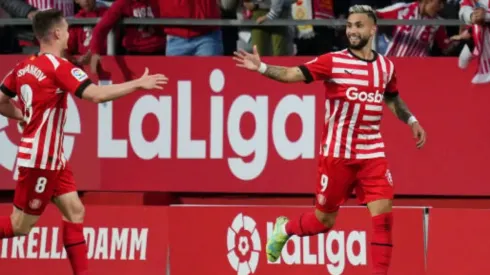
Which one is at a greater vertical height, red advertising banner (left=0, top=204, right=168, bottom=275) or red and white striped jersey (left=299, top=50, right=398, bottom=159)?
red and white striped jersey (left=299, top=50, right=398, bottom=159)

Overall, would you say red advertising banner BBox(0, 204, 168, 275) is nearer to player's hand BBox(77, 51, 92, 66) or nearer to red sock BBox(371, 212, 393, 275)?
player's hand BBox(77, 51, 92, 66)

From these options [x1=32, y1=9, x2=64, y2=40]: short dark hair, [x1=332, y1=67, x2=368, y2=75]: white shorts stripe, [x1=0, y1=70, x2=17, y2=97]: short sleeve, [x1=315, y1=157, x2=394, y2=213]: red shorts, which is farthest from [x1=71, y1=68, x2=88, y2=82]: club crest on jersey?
[x1=315, y1=157, x2=394, y2=213]: red shorts

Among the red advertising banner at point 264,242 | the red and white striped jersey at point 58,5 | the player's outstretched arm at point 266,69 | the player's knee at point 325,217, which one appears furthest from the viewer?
the red and white striped jersey at point 58,5

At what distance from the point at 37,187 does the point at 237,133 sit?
9.93 feet

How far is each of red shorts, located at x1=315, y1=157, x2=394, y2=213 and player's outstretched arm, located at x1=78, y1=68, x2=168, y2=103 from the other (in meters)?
1.80

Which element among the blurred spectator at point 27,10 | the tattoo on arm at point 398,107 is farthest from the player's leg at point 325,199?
the blurred spectator at point 27,10

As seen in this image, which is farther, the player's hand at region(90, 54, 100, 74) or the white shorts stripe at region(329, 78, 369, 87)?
the player's hand at region(90, 54, 100, 74)

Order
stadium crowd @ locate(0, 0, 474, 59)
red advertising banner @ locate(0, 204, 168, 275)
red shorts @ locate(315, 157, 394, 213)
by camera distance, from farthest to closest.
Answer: stadium crowd @ locate(0, 0, 474, 59) < red advertising banner @ locate(0, 204, 168, 275) < red shorts @ locate(315, 157, 394, 213)

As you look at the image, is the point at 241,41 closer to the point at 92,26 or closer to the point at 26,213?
the point at 92,26

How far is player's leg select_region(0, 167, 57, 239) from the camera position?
11.0 meters

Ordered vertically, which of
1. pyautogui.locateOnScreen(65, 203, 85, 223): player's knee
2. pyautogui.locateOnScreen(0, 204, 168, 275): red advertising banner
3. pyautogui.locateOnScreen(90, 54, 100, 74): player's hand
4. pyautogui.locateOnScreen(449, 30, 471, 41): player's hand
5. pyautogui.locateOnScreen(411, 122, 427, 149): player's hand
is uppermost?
pyautogui.locateOnScreen(449, 30, 471, 41): player's hand

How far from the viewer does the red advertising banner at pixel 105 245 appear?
43.0 ft

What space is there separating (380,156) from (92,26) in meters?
3.76

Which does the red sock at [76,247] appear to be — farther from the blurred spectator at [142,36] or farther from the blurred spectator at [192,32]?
the blurred spectator at [192,32]
